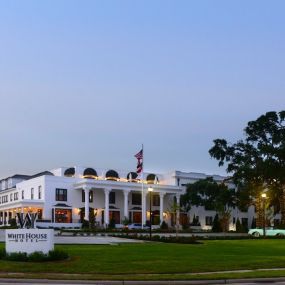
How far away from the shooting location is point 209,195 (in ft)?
279

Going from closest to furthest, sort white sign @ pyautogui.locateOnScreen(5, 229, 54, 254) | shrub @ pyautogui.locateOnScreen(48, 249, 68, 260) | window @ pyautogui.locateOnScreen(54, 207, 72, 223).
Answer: shrub @ pyautogui.locateOnScreen(48, 249, 68, 260), white sign @ pyautogui.locateOnScreen(5, 229, 54, 254), window @ pyautogui.locateOnScreen(54, 207, 72, 223)

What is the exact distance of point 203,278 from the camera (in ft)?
57.8

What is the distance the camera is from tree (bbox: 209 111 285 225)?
68.4m

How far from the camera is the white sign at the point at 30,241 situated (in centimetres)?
2320

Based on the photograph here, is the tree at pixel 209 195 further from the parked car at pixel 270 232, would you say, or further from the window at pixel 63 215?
the window at pixel 63 215

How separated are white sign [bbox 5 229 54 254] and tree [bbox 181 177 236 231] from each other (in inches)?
2088

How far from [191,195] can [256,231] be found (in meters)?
28.8

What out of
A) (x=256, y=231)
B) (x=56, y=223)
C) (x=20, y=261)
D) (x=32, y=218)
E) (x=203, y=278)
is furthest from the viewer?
(x=56, y=223)

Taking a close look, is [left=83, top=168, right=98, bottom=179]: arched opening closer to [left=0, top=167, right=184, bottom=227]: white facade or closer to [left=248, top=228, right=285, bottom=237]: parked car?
[left=0, top=167, right=184, bottom=227]: white facade

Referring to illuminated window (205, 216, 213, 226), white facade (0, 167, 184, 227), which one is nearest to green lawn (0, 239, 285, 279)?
white facade (0, 167, 184, 227)

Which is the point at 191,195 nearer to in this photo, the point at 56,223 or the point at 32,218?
the point at 56,223

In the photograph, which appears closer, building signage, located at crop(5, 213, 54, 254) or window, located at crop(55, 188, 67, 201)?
building signage, located at crop(5, 213, 54, 254)

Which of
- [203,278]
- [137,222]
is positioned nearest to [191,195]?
[137,222]

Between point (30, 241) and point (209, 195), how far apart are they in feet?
209
